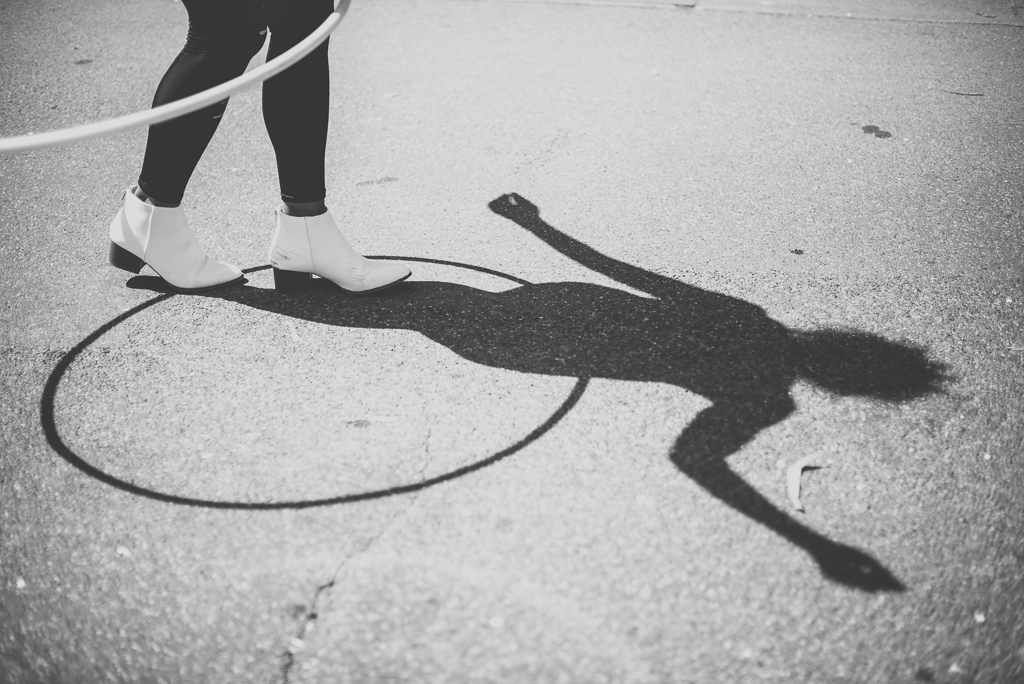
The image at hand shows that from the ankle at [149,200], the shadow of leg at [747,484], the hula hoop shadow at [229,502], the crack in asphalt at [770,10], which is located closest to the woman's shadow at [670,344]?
the shadow of leg at [747,484]

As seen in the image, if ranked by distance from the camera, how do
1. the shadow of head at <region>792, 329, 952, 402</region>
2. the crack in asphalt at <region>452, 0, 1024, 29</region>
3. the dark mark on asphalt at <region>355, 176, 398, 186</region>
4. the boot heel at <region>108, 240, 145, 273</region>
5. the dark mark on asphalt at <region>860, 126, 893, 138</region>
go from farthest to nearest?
1. the crack in asphalt at <region>452, 0, 1024, 29</region>
2. the dark mark on asphalt at <region>860, 126, 893, 138</region>
3. the dark mark on asphalt at <region>355, 176, 398, 186</region>
4. the boot heel at <region>108, 240, 145, 273</region>
5. the shadow of head at <region>792, 329, 952, 402</region>

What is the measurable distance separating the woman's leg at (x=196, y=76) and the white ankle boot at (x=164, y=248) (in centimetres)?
6

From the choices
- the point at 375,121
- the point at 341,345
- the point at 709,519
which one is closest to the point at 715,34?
the point at 375,121

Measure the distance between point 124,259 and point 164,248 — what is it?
0.20 meters

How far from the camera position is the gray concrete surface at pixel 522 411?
1778mm

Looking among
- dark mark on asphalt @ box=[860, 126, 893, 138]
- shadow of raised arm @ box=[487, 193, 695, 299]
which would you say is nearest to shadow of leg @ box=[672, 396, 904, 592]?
Result: shadow of raised arm @ box=[487, 193, 695, 299]

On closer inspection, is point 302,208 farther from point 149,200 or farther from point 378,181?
point 378,181

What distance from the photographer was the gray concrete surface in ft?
5.83

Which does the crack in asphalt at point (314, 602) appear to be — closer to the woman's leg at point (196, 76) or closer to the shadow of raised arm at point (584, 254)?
the shadow of raised arm at point (584, 254)

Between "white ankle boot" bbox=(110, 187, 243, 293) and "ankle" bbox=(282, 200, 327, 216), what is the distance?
399mm

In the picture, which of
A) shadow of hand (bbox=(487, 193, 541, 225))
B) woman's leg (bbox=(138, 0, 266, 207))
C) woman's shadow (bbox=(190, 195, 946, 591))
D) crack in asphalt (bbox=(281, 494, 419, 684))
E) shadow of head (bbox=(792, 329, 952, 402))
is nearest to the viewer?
crack in asphalt (bbox=(281, 494, 419, 684))

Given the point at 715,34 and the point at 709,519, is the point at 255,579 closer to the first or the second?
the point at 709,519

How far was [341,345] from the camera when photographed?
2.81m

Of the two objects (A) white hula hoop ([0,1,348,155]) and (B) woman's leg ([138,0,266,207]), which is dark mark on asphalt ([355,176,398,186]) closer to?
(B) woman's leg ([138,0,266,207])
